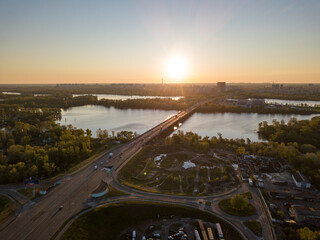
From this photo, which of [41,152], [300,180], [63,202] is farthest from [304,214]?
[41,152]

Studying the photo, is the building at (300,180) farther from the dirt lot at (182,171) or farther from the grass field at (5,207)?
the grass field at (5,207)

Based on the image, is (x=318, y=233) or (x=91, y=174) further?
(x=91, y=174)

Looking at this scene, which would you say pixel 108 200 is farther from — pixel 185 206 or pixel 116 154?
pixel 116 154

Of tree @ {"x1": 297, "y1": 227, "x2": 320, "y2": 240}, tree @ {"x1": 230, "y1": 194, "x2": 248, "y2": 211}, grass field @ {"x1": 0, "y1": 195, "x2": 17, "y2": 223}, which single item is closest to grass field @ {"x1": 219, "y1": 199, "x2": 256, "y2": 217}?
tree @ {"x1": 230, "y1": 194, "x2": 248, "y2": 211}

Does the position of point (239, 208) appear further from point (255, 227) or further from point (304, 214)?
point (304, 214)

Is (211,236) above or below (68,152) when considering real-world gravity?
below

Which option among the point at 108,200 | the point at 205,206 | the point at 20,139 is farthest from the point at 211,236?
the point at 20,139

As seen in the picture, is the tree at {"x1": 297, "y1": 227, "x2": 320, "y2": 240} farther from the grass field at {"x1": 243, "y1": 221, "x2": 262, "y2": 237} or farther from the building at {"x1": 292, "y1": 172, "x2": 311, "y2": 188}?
the building at {"x1": 292, "y1": 172, "x2": 311, "y2": 188}

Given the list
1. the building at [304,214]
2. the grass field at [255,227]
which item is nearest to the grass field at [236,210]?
the grass field at [255,227]

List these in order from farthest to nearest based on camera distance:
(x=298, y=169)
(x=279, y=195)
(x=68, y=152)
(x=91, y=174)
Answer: (x=68, y=152) → (x=298, y=169) → (x=91, y=174) → (x=279, y=195)

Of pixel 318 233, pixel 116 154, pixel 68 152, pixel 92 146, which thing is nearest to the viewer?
pixel 318 233
